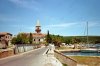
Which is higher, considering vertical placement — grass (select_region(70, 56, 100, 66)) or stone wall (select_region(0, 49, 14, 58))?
stone wall (select_region(0, 49, 14, 58))

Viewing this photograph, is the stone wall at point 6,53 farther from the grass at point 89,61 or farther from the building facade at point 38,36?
the building facade at point 38,36

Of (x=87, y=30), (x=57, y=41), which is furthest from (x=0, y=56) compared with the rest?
(x=87, y=30)

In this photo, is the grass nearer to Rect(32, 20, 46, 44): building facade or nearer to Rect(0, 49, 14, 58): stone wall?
Rect(0, 49, 14, 58): stone wall

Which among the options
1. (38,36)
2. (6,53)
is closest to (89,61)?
(6,53)

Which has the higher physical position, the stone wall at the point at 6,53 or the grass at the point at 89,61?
the stone wall at the point at 6,53

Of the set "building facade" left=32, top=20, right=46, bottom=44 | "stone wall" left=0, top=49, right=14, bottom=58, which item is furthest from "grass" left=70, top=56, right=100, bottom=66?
"building facade" left=32, top=20, right=46, bottom=44

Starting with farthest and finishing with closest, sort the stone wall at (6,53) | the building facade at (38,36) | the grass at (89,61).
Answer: the building facade at (38,36) → the grass at (89,61) → the stone wall at (6,53)

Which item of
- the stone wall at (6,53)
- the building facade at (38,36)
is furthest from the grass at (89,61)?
the building facade at (38,36)

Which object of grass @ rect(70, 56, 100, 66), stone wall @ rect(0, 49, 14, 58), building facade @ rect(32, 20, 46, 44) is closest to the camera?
stone wall @ rect(0, 49, 14, 58)

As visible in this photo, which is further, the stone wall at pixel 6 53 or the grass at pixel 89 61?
the grass at pixel 89 61

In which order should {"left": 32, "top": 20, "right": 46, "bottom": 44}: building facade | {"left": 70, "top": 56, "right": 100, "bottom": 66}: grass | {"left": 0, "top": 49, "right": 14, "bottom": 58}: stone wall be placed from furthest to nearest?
{"left": 32, "top": 20, "right": 46, "bottom": 44}: building facade, {"left": 70, "top": 56, "right": 100, "bottom": 66}: grass, {"left": 0, "top": 49, "right": 14, "bottom": 58}: stone wall

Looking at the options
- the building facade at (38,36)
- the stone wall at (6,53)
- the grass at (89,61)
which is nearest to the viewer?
the stone wall at (6,53)

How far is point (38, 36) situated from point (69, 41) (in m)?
28.4

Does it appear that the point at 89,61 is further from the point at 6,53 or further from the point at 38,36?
the point at 38,36
